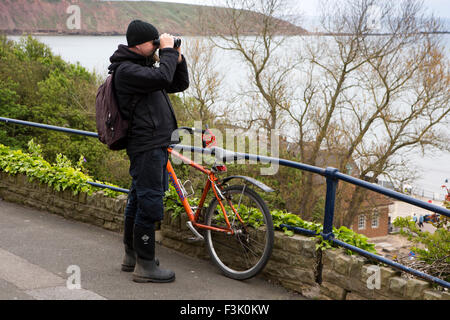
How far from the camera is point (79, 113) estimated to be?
37219 mm

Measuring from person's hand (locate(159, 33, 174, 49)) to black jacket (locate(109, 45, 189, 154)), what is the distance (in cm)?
4

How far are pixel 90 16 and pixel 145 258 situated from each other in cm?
4611

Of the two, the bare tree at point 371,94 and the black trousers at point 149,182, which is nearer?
the black trousers at point 149,182

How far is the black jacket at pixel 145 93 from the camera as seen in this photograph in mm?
3469

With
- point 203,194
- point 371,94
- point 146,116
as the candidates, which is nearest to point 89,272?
point 203,194

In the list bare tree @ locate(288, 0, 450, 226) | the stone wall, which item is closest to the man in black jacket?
the stone wall

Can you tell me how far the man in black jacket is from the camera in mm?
3506

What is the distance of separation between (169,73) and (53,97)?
39.8 m

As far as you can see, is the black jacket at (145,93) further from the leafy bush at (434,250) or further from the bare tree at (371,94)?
the bare tree at (371,94)

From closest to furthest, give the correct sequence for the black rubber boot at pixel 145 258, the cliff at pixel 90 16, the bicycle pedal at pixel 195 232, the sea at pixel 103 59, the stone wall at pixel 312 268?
the stone wall at pixel 312 268 < the black rubber boot at pixel 145 258 < the bicycle pedal at pixel 195 232 < the cliff at pixel 90 16 < the sea at pixel 103 59

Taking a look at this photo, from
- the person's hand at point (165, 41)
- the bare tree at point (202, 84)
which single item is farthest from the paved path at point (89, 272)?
the bare tree at point (202, 84)

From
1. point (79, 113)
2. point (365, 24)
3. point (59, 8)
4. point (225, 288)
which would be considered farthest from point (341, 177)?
point (59, 8)

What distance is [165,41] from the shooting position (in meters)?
3.60

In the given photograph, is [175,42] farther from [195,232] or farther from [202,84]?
[202,84]
